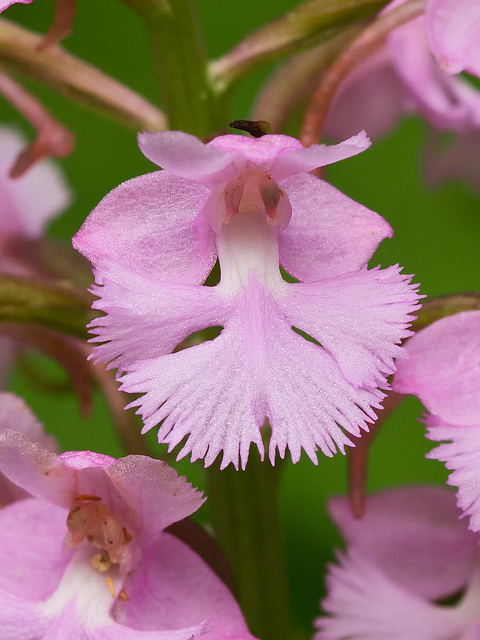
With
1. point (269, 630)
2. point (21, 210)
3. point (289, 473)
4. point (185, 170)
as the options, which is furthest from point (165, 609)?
point (289, 473)

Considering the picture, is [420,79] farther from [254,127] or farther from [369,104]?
[254,127]

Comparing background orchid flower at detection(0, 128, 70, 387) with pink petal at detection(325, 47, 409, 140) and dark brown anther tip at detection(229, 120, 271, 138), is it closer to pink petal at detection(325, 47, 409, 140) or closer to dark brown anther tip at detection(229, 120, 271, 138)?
pink petal at detection(325, 47, 409, 140)

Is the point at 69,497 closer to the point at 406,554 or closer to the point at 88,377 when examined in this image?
the point at 88,377

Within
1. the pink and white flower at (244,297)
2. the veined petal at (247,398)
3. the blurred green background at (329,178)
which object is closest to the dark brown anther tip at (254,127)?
the pink and white flower at (244,297)

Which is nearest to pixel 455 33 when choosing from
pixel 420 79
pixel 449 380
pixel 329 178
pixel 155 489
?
pixel 420 79

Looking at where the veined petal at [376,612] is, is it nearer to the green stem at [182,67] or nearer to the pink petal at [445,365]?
the pink petal at [445,365]

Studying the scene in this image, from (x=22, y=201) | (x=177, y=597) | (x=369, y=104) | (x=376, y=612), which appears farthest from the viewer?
(x=22, y=201)

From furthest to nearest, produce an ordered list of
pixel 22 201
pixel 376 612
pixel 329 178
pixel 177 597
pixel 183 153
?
pixel 329 178, pixel 22 201, pixel 376 612, pixel 177 597, pixel 183 153
